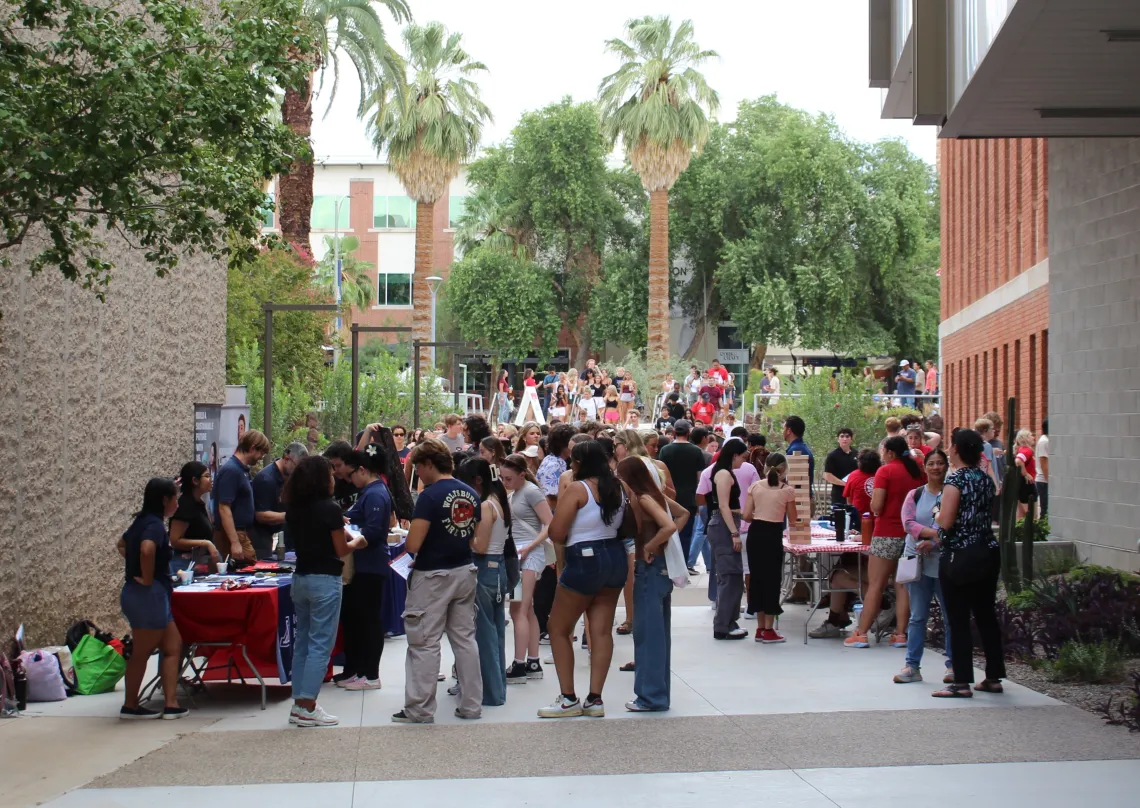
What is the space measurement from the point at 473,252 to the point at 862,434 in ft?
102

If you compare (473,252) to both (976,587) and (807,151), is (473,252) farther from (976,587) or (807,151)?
(976,587)

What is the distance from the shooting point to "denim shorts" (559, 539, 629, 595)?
29.6 ft

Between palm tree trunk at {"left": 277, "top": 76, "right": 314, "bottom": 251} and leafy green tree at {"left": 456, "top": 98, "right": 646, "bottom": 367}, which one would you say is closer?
palm tree trunk at {"left": 277, "top": 76, "right": 314, "bottom": 251}

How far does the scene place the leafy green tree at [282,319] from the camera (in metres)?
28.5

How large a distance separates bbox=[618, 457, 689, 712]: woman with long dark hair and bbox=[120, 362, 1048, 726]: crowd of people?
0.04ft

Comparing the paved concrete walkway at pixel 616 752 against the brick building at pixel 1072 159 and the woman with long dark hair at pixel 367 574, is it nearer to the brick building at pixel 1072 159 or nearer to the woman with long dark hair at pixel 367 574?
the woman with long dark hair at pixel 367 574

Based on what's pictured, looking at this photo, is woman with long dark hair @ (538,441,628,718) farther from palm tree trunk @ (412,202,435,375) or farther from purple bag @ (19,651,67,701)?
palm tree trunk @ (412,202,435,375)

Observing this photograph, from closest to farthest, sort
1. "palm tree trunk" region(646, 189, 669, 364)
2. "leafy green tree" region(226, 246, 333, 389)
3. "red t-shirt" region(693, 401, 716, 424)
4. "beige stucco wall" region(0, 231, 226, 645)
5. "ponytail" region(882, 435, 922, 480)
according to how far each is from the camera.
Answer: "beige stucco wall" region(0, 231, 226, 645), "ponytail" region(882, 435, 922, 480), "leafy green tree" region(226, 246, 333, 389), "red t-shirt" region(693, 401, 716, 424), "palm tree trunk" region(646, 189, 669, 364)

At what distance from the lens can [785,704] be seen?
974 cm

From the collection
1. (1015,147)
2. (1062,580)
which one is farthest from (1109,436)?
(1015,147)

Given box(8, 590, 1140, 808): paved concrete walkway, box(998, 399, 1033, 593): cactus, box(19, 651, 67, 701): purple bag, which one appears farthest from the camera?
box(998, 399, 1033, 593): cactus

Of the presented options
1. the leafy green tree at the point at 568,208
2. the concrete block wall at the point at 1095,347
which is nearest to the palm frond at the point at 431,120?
the leafy green tree at the point at 568,208

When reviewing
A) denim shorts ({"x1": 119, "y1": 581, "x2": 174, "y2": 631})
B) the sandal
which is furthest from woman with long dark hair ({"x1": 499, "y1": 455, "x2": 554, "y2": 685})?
the sandal

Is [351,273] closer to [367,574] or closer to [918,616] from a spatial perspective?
[367,574]
